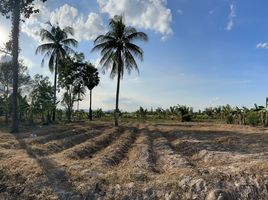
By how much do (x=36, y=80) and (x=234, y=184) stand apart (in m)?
38.1

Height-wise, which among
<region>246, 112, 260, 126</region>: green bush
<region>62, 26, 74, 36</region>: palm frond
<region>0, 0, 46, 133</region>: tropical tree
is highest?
<region>62, 26, 74, 36</region>: palm frond

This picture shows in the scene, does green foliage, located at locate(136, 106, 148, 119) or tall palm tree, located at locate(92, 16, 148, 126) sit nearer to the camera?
tall palm tree, located at locate(92, 16, 148, 126)

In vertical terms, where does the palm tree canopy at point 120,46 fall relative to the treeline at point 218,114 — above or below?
above

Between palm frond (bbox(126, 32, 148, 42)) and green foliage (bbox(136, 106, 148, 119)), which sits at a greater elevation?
palm frond (bbox(126, 32, 148, 42))

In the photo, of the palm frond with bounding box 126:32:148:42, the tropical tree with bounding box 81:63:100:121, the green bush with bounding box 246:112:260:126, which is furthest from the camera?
the tropical tree with bounding box 81:63:100:121

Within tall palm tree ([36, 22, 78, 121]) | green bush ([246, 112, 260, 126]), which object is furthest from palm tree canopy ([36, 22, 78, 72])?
green bush ([246, 112, 260, 126])

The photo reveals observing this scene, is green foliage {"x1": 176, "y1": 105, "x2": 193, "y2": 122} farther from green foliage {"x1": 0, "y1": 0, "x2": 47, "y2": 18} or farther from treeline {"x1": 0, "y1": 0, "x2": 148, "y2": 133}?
green foliage {"x1": 0, "y1": 0, "x2": 47, "y2": 18}

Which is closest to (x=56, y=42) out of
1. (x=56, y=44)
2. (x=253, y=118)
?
(x=56, y=44)

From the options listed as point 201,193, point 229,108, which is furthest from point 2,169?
point 229,108

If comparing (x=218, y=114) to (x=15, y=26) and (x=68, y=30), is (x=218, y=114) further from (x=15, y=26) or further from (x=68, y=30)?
(x=15, y=26)

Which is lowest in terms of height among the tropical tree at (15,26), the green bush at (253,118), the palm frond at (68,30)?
the green bush at (253,118)

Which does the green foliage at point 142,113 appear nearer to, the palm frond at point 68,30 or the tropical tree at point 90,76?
the tropical tree at point 90,76

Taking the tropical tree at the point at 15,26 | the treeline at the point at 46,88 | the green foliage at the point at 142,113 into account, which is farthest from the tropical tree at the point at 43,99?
the green foliage at the point at 142,113

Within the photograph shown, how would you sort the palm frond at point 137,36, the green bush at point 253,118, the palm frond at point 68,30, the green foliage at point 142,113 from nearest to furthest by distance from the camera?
the palm frond at point 137,36
the green bush at point 253,118
the palm frond at point 68,30
the green foliage at point 142,113
